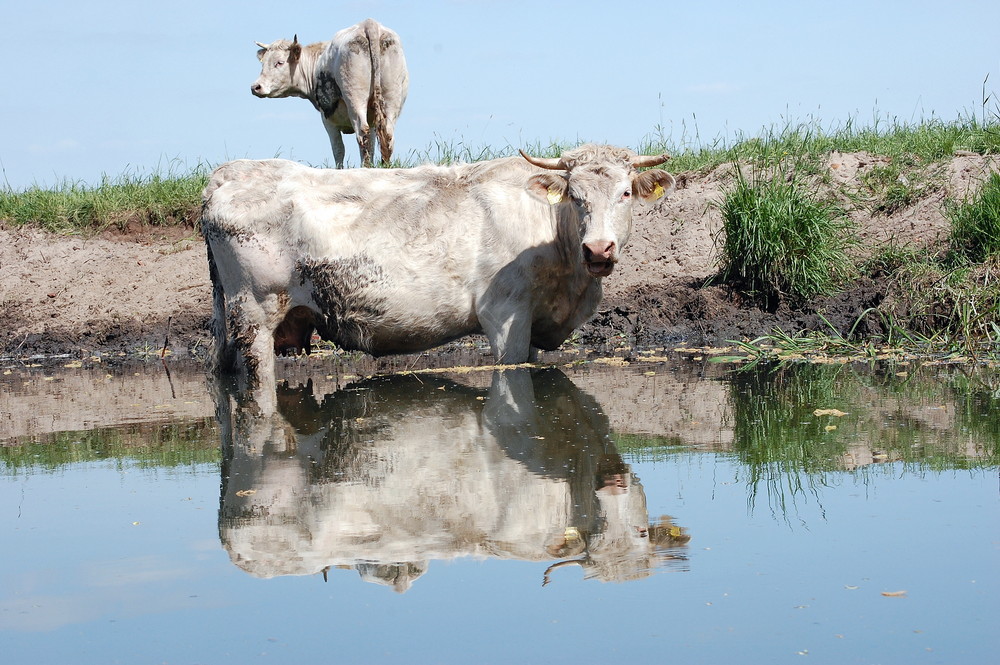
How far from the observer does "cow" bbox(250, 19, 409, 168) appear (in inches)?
585

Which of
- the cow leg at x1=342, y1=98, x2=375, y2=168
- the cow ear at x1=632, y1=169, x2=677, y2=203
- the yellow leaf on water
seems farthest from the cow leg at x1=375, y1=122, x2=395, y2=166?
the yellow leaf on water

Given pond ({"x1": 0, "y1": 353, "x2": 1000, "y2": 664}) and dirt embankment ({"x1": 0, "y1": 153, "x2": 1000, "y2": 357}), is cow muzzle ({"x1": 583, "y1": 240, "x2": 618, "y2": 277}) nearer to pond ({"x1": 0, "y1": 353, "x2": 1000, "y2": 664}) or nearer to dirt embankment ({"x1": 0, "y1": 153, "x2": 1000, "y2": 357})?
pond ({"x1": 0, "y1": 353, "x2": 1000, "y2": 664})

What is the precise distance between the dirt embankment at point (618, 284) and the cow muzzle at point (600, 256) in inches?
139

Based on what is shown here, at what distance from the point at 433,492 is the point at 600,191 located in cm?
358

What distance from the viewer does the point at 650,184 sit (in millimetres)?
8094

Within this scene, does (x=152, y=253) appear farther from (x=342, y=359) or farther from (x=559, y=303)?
(x=559, y=303)

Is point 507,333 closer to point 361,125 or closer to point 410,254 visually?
point 410,254

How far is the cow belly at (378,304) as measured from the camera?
8352 mm

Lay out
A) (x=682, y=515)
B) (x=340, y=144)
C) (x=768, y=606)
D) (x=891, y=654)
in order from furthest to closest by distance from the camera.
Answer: (x=340, y=144) < (x=682, y=515) < (x=768, y=606) < (x=891, y=654)

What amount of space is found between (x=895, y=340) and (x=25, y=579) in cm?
784

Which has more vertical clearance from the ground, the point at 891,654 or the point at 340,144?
the point at 340,144

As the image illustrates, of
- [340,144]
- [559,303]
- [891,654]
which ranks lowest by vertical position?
[891,654]

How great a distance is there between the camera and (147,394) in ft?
28.3

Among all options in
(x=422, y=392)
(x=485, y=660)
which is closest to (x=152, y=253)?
(x=422, y=392)
